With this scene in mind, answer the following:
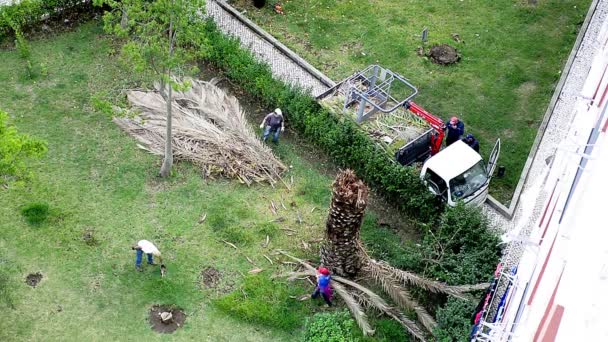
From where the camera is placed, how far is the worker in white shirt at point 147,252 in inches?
746

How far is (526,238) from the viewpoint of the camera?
1361 cm

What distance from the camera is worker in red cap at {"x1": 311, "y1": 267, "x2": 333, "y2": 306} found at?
1847cm

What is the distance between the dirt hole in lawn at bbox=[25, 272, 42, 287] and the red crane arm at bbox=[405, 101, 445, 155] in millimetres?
11106

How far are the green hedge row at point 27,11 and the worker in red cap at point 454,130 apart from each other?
13.5m

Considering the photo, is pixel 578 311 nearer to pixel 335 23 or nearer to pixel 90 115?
pixel 90 115

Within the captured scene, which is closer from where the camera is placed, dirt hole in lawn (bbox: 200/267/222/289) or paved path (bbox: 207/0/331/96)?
dirt hole in lawn (bbox: 200/267/222/289)

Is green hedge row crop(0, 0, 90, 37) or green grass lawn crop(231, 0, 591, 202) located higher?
green grass lawn crop(231, 0, 591, 202)

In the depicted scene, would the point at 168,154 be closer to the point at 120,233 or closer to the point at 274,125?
the point at 120,233

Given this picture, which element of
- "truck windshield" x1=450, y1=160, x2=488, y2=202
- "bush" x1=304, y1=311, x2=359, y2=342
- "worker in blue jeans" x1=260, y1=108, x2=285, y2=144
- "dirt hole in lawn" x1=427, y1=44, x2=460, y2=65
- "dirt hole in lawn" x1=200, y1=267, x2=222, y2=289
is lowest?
"dirt hole in lawn" x1=200, y1=267, x2=222, y2=289

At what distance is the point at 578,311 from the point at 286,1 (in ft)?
68.7

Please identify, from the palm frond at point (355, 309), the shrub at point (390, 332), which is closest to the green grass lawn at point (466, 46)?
the shrub at point (390, 332)

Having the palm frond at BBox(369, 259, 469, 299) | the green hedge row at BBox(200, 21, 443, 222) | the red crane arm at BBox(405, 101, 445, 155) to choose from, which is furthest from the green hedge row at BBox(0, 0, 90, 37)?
the palm frond at BBox(369, 259, 469, 299)

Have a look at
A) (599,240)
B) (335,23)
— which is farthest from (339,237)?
(335,23)

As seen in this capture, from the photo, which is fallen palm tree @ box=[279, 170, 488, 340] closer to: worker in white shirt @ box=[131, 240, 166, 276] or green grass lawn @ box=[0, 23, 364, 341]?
green grass lawn @ box=[0, 23, 364, 341]
